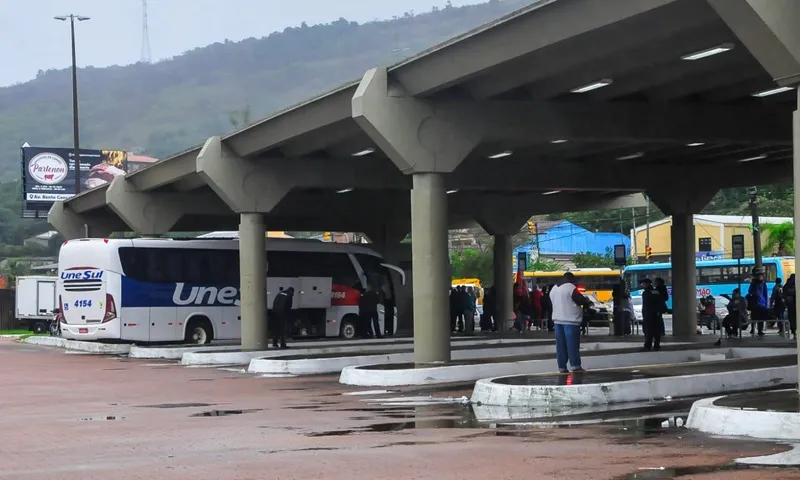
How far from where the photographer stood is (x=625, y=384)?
1628cm

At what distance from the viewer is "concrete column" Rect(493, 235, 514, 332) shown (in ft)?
152

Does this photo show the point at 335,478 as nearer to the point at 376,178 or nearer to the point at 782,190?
the point at 376,178

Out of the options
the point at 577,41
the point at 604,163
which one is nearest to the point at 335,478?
the point at 577,41

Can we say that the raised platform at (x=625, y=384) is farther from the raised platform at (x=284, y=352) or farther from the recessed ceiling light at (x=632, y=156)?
the recessed ceiling light at (x=632, y=156)

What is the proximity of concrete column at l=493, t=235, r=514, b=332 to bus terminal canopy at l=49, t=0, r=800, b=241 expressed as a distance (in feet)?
26.7

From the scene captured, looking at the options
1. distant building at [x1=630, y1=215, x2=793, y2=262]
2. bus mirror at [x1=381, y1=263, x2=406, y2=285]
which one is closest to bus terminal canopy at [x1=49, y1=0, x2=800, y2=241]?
bus mirror at [x1=381, y1=263, x2=406, y2=285]

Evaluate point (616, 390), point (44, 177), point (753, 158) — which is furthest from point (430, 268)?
point (44, 177)

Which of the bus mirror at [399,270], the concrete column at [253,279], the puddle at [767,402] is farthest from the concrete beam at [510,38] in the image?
the bus mirror at [399,270]

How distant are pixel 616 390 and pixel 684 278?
71.8ft

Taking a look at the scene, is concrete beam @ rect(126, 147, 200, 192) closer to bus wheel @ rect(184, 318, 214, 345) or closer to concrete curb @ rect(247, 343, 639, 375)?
bus wheel @ rect(184, 318, 214, 345)

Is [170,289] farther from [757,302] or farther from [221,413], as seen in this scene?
[221,413]

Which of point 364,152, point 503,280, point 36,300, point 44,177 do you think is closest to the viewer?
point 364,152

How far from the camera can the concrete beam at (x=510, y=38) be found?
17.1 meters

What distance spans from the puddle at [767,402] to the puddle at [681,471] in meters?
2.54
